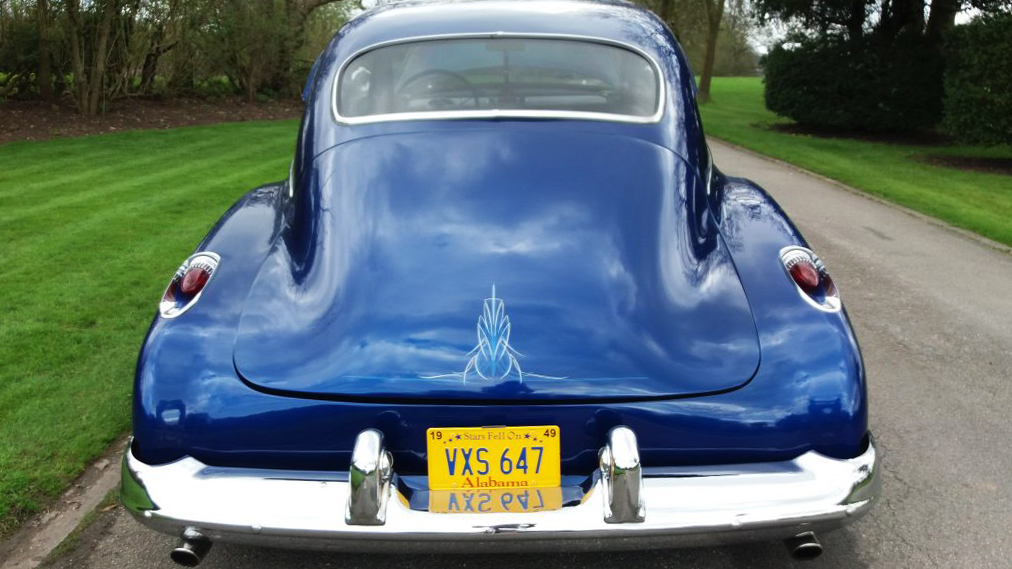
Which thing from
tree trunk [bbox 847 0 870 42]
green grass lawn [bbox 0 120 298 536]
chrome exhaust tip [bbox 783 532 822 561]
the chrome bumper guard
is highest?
tree trunk [bbox 847 0 870 42]

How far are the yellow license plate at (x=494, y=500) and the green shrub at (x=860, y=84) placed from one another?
18.7 metres

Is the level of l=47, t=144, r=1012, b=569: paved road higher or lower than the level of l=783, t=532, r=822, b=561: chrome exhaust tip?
lower

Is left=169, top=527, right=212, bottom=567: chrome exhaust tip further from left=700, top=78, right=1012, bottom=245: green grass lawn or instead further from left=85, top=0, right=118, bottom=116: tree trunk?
left=85, top=0, right=118, bottom=116: tree trunk

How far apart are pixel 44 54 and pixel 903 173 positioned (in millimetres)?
14767

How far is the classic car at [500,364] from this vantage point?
241 centimetres

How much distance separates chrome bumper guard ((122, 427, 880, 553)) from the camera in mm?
2352

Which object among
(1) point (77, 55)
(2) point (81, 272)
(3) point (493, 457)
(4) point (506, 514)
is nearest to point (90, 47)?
(1) point (77, 55)

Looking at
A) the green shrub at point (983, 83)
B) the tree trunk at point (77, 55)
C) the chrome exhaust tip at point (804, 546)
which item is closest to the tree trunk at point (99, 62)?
the tree trunk at point (77, 55)

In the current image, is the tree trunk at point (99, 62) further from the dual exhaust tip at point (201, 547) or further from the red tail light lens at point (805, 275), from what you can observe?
the dual exhaust tip at point (201, 547)

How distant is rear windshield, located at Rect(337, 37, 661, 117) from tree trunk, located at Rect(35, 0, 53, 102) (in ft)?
47.5

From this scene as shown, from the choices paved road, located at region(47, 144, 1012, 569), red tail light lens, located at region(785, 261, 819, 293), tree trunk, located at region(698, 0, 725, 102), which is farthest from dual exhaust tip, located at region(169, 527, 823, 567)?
tree trunk, located at region(698, 0, 725, 102)

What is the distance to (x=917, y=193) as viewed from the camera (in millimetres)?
11297

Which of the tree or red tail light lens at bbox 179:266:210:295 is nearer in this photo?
red tail light lens at bbox 179:266:210:295

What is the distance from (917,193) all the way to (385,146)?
9706 mm
